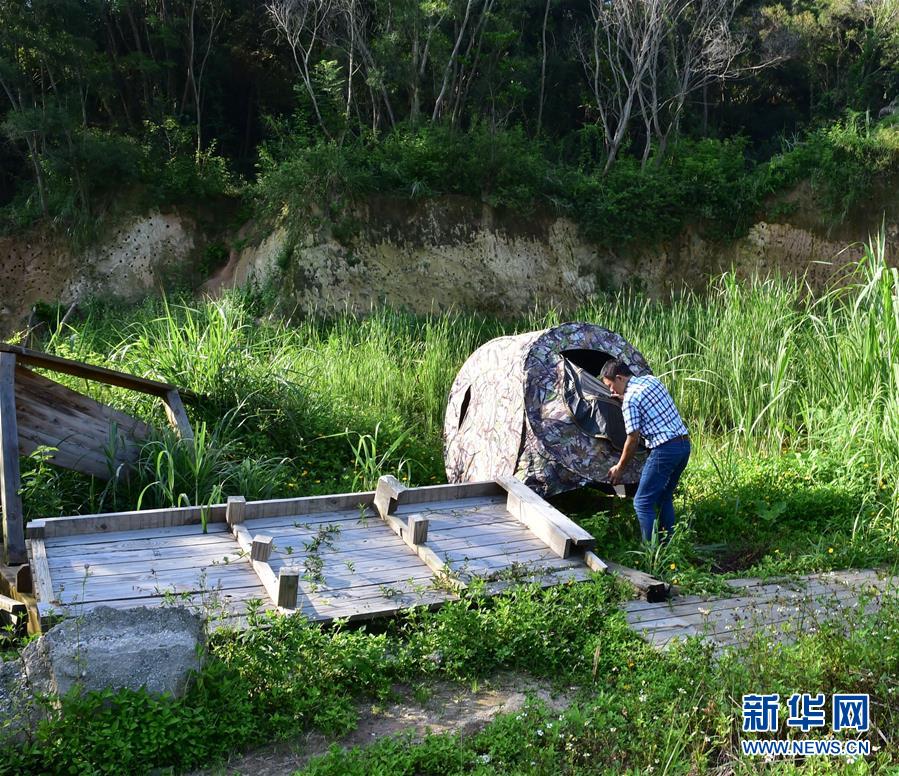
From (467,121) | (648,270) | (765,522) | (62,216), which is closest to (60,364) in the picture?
(765,522)

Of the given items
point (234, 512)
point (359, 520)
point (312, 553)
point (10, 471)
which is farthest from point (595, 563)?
point (10, 471)

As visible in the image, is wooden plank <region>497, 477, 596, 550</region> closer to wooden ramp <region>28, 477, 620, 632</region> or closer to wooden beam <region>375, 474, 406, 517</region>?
wooden ramp <region>28, 477, 620, 632</region>

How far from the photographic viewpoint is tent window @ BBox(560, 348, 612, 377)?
8.05 metres

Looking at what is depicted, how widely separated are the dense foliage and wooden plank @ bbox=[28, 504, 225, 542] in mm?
10697

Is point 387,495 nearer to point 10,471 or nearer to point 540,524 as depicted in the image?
point 540,524

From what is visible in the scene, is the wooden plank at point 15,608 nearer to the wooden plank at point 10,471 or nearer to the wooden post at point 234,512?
the wooden plank at point 10,471

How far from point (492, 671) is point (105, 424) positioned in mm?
3781

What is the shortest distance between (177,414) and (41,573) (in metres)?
2.49

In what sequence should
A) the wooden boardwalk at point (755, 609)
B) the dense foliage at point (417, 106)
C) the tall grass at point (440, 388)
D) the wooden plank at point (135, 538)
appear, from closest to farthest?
the wooden boardwalk at point (755, 609) → the wooden plank at point (135, 538) → the tall grass at point (440, 388) → the dense foliage at point (417, 106)

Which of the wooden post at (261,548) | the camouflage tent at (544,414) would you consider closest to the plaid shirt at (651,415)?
the camouflage tent at (544,414)

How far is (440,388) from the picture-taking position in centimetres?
1011

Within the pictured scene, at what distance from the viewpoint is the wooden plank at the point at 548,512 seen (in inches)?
220

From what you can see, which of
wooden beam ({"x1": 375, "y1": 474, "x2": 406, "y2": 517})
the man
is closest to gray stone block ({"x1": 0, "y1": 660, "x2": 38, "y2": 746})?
wooden beam ({"x1": 375, "y1": 474, "x2": 406, "y2": 517})

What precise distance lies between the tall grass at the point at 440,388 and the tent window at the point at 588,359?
1.07 meters
